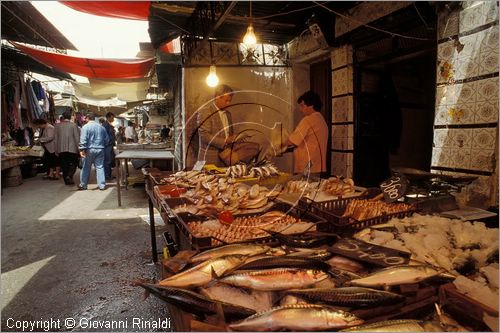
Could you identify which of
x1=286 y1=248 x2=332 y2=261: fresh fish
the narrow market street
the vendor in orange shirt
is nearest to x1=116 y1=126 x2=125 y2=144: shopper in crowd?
the narrow market street

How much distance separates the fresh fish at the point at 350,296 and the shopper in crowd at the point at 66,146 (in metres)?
12.4

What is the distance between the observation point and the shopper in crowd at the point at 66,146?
11.5m

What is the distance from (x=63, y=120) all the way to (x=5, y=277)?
9.27 metres

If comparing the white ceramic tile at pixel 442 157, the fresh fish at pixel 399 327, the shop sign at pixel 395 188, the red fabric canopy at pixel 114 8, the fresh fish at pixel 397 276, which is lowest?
the fresh fish at pixel 399 327

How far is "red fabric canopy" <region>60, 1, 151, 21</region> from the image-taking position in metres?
4.96

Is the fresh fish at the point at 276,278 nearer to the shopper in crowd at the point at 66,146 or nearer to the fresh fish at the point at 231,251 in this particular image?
the fresh fish at the point at 231,251

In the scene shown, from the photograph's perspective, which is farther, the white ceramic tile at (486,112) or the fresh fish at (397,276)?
the white ceramic tile at (486,112)

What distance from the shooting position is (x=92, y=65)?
9312 mm

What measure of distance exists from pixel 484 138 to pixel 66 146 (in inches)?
505

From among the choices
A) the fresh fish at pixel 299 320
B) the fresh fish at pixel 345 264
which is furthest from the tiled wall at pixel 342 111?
the fresh fish at pixel 299 320

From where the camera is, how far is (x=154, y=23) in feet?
25.2

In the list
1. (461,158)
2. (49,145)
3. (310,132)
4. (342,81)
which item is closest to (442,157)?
(461,158)

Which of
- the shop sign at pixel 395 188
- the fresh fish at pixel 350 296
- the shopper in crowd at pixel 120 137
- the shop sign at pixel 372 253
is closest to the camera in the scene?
the fresh fish at pixel 350 296

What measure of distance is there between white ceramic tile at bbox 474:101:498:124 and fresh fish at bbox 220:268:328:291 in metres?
4.00
